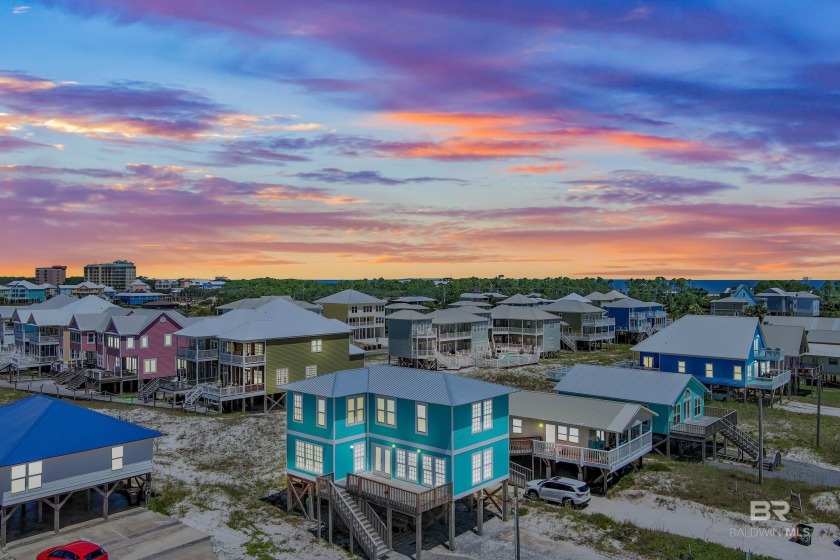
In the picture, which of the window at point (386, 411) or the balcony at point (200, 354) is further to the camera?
the balcony at point (200, 354)

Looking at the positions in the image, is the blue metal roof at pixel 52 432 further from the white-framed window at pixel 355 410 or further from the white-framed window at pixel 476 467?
the white-framed window at pixel 476 467

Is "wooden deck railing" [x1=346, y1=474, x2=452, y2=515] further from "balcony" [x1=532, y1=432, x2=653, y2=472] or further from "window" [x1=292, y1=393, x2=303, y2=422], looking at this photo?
"balcony" [x1=532, y1=432, x2=653, y2=472]

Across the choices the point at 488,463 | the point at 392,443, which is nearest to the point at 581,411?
the point at 488,463

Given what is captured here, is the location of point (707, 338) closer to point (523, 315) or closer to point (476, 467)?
point (523, 315)

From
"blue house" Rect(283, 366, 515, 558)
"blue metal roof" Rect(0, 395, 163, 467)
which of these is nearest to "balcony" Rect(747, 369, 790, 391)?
A: "blue house" Rect(283, 366, 515, 558)

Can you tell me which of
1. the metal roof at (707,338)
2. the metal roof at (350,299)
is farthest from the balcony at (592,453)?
the metal roof at (350,299)

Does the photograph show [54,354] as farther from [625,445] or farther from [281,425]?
[625,445]

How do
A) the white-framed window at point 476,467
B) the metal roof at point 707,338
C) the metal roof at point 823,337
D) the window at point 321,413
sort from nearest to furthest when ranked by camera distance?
1. the white-framed window at point 476,467
2. the window at point 321,413
3. the metal roof at point 707,338
4. the metal roof at point 823,337
